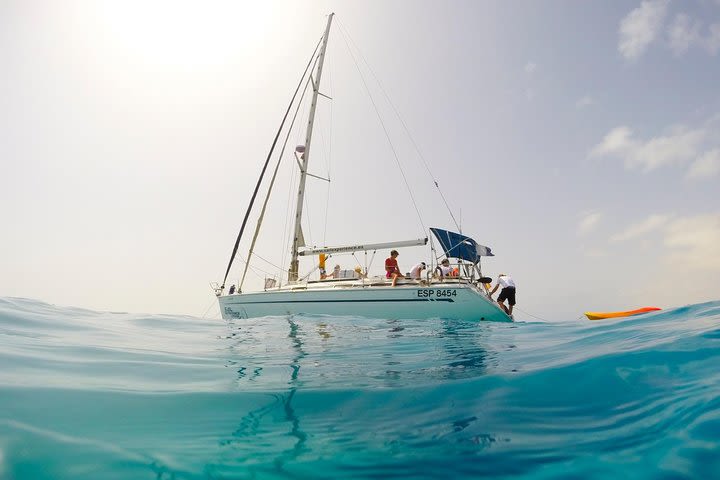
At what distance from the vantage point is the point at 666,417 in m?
2.24

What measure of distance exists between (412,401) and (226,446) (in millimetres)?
1433

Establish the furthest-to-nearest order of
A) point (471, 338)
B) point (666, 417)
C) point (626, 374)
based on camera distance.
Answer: point (471, 338) < point (626, 374) < point (666, 417)

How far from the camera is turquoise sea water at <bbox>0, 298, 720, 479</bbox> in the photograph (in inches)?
68.6

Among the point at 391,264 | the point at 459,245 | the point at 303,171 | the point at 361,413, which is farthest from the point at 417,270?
the point at 361,413

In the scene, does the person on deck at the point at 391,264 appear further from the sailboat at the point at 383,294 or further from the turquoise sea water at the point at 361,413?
the turquoise sea water at the point at 361,413

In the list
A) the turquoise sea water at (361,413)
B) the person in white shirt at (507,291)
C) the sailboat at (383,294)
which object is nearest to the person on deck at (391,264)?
the sailboat at (383,294)

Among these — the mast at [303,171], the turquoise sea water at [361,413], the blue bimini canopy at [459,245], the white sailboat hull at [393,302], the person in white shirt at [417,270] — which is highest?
the mast at [303,171]

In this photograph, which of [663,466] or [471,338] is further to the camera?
[471,338]

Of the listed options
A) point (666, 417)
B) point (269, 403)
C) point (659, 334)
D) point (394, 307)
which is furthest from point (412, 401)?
point (394, 307)

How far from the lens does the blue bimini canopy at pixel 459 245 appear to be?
13.4 m

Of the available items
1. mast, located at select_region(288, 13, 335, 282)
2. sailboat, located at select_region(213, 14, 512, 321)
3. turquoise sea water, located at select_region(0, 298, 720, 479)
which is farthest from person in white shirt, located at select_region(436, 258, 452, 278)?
turquoise sea water, located at select_region(0, 298, 720, 479)

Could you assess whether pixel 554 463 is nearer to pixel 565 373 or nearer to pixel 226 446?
pixel 226 446

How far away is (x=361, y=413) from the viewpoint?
257cm

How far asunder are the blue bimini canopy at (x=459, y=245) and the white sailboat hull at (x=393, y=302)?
2.35m
